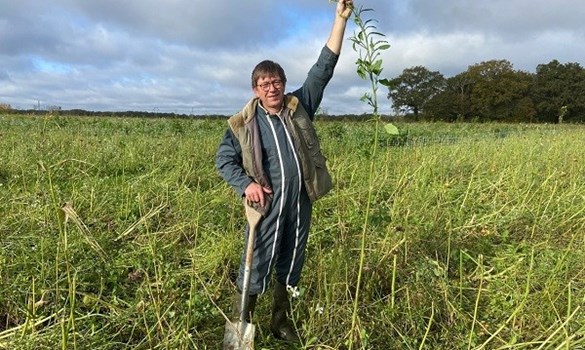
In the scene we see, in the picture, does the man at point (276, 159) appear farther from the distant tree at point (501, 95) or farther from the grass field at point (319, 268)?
the distant tree at point (501, 95)

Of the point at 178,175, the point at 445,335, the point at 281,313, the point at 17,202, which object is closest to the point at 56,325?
the point at 281,313

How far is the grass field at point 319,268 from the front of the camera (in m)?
1.91

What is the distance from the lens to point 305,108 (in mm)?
2217

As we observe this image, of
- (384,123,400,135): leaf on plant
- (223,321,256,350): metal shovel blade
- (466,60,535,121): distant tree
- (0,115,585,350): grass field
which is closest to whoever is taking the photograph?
(384,123,400,135): leaf on plant

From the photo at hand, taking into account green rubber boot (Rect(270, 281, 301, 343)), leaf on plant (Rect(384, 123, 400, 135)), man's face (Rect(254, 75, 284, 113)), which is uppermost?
man's face (Rect(254, 75, 284, 113))

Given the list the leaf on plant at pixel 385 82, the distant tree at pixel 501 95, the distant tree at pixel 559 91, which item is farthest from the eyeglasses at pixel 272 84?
the distant tree at pixel 559 91

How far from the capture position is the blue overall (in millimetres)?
2066

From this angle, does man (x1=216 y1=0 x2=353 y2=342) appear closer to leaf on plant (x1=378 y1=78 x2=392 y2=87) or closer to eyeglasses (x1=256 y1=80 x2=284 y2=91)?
eyeglasses (x1=256 y1=80 x2=284 y2=91)

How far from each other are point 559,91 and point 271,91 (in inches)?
2235

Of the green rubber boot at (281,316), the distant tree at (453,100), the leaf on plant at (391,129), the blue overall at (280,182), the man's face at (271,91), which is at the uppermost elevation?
the distant tree at (453,100)

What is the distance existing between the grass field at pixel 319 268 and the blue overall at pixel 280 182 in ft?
0.88

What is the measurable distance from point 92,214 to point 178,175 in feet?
4.07

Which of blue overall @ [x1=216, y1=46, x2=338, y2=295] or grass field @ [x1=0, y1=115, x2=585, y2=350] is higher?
blue overall @ [x1=216, y1=46, x2=338, y2=295]

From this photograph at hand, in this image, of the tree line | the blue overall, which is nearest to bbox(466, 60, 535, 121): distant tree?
the tree line
